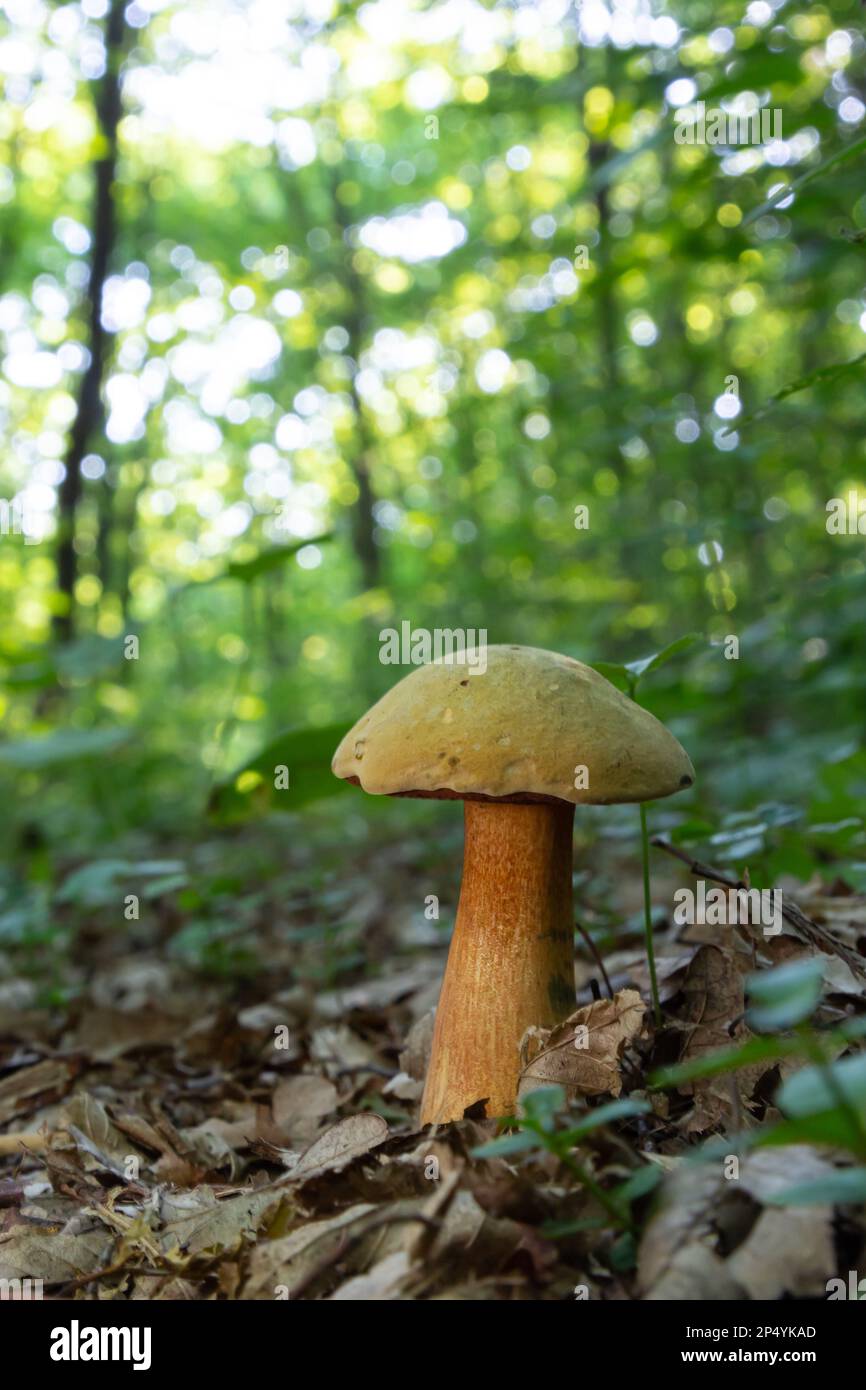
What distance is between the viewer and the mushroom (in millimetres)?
2246

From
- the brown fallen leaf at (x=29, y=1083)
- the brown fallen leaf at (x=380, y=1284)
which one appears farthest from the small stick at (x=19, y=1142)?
the brown fallen leaf at (x=380, y=1284)

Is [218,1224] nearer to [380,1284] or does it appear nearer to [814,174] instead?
[380,1284]

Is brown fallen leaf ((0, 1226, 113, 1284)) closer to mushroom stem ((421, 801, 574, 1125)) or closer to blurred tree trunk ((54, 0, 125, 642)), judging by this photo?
mushroom stem ((421, 801, 574, 1125))

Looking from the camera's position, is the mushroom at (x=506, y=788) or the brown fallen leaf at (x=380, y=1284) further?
the mushroom at (x=506, y=788)

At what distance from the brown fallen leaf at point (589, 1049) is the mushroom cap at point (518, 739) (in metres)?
0.50

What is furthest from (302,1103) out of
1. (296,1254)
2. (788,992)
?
(788,992)

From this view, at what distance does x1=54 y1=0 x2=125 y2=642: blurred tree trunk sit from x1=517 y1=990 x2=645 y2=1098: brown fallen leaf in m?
9.17

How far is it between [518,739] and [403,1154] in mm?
982

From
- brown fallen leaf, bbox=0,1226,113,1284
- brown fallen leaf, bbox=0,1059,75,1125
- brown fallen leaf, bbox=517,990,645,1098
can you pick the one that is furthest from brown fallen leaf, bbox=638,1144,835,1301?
brown fallen leaf, bbox=0,1059,75,1125

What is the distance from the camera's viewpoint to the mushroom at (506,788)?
2246 millimetres

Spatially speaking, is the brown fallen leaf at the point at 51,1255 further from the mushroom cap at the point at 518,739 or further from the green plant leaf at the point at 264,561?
the green plant leaf at the point at 264,561

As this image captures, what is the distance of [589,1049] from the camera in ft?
7.84
